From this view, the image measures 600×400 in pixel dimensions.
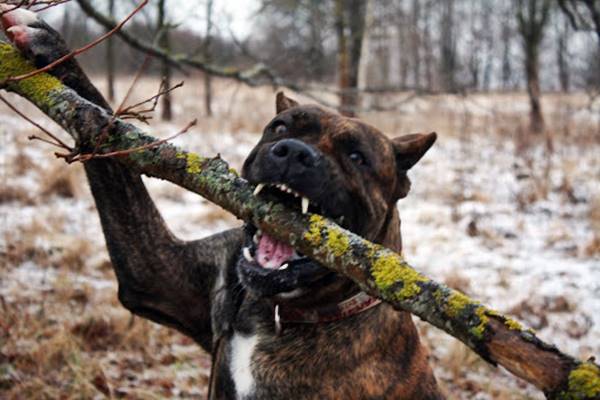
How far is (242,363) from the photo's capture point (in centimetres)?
252

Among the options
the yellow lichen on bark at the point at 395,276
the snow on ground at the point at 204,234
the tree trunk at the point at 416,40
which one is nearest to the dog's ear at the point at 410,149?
the yellow lichen on bark at the point at 395,276

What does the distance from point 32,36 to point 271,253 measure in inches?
43.3

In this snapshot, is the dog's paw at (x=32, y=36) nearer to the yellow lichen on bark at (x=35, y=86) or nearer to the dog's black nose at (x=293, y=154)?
the yellow lichen on bark at (x=35, y=86)

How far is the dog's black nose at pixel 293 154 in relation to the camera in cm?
226

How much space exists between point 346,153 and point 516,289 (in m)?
3.29

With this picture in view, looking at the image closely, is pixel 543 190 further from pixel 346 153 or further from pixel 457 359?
pixel 346 153

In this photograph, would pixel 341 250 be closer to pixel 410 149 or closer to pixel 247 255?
pixel 247 255

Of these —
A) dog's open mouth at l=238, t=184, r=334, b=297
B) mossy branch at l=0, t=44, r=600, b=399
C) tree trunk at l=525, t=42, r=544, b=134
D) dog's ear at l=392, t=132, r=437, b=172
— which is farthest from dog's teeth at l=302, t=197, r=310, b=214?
tree trunk at l=525, t=42, r=544, b=134

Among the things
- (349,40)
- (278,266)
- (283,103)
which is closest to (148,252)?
(278,266)

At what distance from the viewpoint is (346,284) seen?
101 inches

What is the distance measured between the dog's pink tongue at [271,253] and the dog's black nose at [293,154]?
0.29 metres

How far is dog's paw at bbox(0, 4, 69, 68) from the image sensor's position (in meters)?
2.21

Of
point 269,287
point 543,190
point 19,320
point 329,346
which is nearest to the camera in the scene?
Result: point 269,287

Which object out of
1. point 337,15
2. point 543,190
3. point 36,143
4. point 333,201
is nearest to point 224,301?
point 333,201
